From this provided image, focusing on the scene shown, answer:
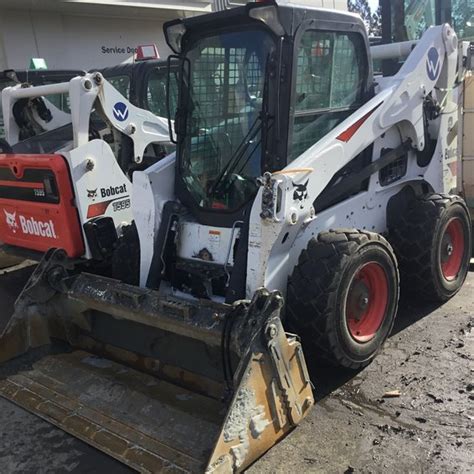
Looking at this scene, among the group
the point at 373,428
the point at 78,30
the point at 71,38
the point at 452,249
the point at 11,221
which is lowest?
the point at 373,428

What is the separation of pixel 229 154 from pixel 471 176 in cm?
323

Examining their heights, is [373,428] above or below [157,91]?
below

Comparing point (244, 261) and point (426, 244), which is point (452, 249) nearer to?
point (426, 244)

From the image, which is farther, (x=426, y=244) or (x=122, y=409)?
(x=426, y=244)

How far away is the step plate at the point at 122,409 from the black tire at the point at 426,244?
6.83 ft

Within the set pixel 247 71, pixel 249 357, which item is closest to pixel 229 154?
pixel 247 71

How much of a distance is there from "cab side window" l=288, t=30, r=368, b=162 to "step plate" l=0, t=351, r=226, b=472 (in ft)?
5.46

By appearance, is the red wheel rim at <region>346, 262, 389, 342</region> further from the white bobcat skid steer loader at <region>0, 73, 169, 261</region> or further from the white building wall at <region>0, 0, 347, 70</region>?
the white building wall at <region>0, 0, 347, 70</region>

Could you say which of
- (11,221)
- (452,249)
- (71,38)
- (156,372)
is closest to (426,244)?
(452,249)

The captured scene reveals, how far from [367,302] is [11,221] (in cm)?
364

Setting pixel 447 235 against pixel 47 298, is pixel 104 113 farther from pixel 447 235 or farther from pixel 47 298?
pixel 447 235

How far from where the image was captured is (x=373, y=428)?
3188mm

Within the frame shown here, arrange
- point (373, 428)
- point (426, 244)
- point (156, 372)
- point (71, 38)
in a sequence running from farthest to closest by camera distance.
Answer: point (71, 38)
point (426, 244)
point (156, 372)
point (373, 428)

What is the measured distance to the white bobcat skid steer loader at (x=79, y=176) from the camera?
4977 millimetres
